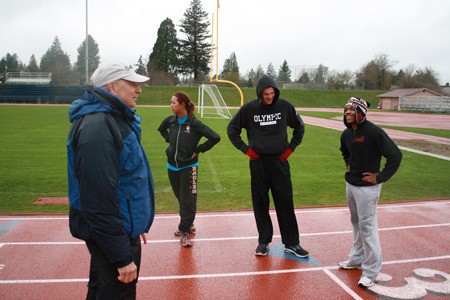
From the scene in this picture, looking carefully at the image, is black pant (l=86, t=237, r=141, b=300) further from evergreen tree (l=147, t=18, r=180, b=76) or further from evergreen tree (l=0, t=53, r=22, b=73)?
evergreen tree (l=0, t=53, r=22, b=73)

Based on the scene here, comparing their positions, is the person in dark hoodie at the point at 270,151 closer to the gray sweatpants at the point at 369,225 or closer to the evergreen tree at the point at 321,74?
the gray sweatpants at the point at 369,225

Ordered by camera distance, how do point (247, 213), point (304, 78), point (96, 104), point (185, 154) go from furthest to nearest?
point (304, 78) → point (247, 213) → point (185, 154) → point (96, 104)

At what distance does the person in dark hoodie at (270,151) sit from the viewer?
4504 mm

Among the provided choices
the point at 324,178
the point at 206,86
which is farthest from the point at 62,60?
the point at 324,178

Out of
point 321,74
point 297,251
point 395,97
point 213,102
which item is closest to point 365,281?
point 297,251

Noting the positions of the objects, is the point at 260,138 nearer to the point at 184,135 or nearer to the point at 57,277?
the point at 184,135

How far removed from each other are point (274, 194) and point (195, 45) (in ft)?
208

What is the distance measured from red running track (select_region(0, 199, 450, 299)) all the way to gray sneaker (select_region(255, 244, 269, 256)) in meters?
0.07

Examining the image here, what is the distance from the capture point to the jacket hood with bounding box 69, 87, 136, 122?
84.7 inches

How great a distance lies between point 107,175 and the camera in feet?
6.60

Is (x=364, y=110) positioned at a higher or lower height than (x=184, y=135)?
higher

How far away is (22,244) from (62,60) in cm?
10512

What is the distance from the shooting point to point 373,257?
3.94 m

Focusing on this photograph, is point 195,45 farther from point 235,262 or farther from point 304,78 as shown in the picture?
point 235,262
